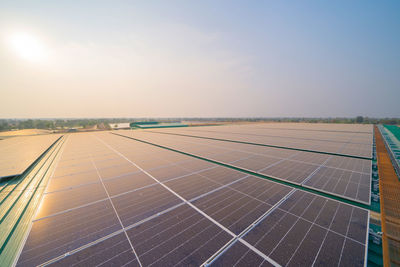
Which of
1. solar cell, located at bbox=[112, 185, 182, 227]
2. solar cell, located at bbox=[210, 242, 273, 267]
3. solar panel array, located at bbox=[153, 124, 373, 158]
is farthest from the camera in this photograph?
solar panel array, located at bbox=[153, 124, 373, 158]

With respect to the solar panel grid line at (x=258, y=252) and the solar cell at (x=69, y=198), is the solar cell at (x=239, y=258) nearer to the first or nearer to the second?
the solar panel grid line at (x=258, y=252)

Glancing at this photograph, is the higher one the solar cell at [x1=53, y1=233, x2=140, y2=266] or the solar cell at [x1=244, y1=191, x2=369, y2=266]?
the solar cell at [x1=53, y1=233, x2=140, y2=266]

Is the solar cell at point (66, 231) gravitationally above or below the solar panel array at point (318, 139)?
below

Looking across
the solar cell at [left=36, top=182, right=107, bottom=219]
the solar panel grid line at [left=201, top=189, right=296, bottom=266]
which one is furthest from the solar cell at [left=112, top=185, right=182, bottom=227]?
the solar panel grid line at [left=201, top=189, right=296, bottom=266]

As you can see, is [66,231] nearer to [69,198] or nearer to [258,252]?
[69,198]

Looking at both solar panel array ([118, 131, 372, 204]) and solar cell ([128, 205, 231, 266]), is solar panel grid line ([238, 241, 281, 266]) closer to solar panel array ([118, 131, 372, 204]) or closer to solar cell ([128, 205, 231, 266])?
solar cell ([128, 205, 231, 266])

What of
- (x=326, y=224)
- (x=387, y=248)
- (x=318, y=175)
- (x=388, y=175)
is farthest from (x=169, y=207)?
(x=388, y=175)

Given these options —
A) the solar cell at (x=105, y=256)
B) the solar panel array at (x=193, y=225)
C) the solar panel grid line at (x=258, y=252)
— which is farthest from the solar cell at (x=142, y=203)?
the solar panel grid line at (x=258, y=252)

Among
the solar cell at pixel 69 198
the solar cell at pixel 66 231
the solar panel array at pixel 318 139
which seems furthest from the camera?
the solar panel array at pixel 318 139

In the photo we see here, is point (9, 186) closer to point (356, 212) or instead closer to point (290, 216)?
point (290, 216)
